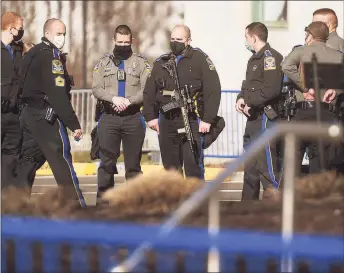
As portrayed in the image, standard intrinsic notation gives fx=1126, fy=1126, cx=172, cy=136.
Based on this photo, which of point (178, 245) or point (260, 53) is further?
point (260, 53)

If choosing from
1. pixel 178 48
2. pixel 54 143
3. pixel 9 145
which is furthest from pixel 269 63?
pixel 9 145

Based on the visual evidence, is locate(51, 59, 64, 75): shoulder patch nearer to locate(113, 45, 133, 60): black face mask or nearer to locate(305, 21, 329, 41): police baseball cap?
locate(113, 45, 133, 60): black face mask

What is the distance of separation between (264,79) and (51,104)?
210cm

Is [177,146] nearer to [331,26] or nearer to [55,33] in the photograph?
[55,33]

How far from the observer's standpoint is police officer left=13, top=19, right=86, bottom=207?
932 centimetres

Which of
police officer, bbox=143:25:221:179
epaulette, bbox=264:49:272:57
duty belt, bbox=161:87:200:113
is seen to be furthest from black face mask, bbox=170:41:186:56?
epaulette, bbox=264:49:272:57

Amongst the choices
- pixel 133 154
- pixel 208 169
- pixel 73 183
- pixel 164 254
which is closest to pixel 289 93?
pixel 133 154

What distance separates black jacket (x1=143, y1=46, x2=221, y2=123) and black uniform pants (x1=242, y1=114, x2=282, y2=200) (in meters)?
0.46

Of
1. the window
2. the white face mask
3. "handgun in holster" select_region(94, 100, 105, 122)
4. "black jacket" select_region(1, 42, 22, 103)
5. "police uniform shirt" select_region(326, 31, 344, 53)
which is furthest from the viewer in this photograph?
the window

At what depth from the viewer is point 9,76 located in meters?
9.83

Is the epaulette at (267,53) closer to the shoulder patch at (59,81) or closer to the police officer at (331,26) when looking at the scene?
the police officer at (331,26)

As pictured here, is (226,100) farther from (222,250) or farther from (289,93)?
(222,250)

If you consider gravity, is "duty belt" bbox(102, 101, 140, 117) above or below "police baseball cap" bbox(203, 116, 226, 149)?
above

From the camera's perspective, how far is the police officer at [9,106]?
32.2ft
